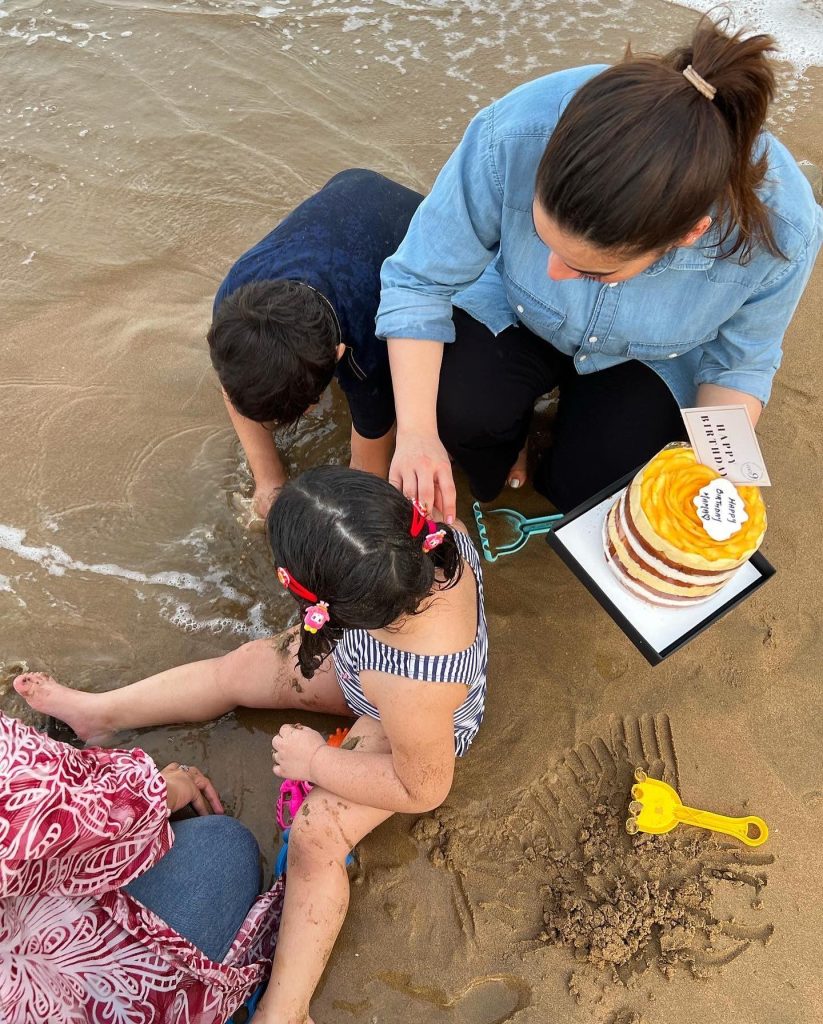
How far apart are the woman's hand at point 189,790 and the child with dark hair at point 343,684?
138mm

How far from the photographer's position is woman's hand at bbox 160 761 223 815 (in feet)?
5.05

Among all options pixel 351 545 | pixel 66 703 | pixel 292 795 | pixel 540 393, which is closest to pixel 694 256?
pixel 540 393

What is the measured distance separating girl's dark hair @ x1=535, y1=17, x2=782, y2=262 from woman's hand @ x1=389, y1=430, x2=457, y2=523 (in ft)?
1.79

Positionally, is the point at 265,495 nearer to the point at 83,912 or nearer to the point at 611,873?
the point at 83,912

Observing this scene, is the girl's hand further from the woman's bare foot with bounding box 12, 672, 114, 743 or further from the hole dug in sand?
the woman's bare foot with bounding box 12, 672, 114, 743

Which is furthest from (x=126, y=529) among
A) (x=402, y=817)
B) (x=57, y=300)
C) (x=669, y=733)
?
(x=669, y=733)

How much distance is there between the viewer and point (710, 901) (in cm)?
151

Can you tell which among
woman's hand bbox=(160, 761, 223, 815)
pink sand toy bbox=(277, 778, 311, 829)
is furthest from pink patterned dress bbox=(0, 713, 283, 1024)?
pink sand toy bbox=(277, 778, 311, 829)

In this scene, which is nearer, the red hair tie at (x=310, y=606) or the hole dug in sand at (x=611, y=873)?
the red hair tie at (x=310, y=606)

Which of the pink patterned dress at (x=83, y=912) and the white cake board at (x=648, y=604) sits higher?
the white cake board at (x=648, y=604)

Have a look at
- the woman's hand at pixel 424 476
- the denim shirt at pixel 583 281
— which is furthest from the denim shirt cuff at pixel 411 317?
the woman's hand at pixel 424 476

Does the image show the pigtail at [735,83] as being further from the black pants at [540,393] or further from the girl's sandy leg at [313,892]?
the girl's sandy leg at [313,892]

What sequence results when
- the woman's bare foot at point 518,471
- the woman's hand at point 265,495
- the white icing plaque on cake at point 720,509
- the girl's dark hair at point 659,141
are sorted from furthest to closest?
the woman's bare foot at point 518,471, the woman's hand at point 265,495, the white icing plaque on cake at point 720,509, the girl's dark hair at point 659,141

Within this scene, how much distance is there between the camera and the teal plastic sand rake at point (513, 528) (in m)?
2.00
